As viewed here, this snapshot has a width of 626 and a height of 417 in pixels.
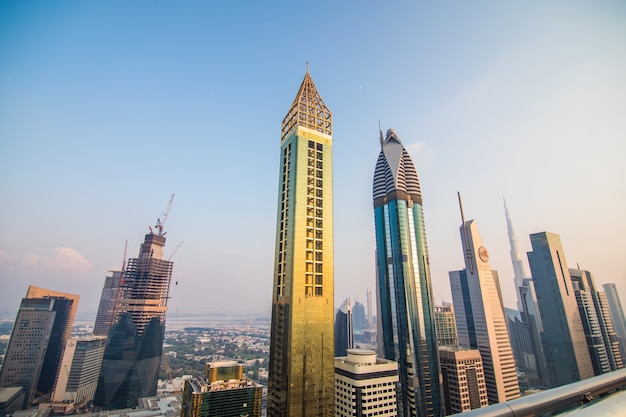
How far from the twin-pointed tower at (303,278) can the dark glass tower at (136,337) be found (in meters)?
64.6

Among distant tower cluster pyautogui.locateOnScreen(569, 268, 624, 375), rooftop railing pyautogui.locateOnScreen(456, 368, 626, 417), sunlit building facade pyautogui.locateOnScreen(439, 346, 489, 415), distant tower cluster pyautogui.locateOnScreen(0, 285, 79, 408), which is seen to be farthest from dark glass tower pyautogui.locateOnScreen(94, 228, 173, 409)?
distant tower cluster pyautogui.locateOnScreen(569, 268, 624, 375)

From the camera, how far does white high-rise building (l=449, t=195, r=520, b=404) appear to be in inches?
3327

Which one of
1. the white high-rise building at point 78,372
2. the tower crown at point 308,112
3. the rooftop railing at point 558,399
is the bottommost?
the white high-rise building at point 78,372

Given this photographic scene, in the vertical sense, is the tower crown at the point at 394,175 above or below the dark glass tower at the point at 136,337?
above

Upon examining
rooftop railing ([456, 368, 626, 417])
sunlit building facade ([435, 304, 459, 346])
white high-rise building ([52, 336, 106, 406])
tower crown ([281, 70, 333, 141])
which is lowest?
white high-rise building ([52, 336, 106, 406])

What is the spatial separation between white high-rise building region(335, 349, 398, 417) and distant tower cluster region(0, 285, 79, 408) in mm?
89875

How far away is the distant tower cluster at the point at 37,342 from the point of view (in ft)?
260

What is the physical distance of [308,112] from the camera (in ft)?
183

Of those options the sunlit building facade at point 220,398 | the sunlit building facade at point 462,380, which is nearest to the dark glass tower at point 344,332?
the sunlit building facade at point 462,380

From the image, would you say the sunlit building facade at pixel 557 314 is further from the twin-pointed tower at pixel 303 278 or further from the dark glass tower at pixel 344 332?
the twin-pointed tower at pixel 303 278

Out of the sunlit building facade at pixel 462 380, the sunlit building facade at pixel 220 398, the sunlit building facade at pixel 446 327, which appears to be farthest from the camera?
the sunlit building facade at pixel 446 327

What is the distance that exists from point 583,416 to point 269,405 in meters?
48.2

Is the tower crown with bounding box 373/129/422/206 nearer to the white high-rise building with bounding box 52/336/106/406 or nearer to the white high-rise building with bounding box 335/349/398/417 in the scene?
the white high-rise building with bounding box 335/349/398/417

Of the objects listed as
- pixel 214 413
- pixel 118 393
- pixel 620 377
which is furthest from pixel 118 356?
pixel 620 377
